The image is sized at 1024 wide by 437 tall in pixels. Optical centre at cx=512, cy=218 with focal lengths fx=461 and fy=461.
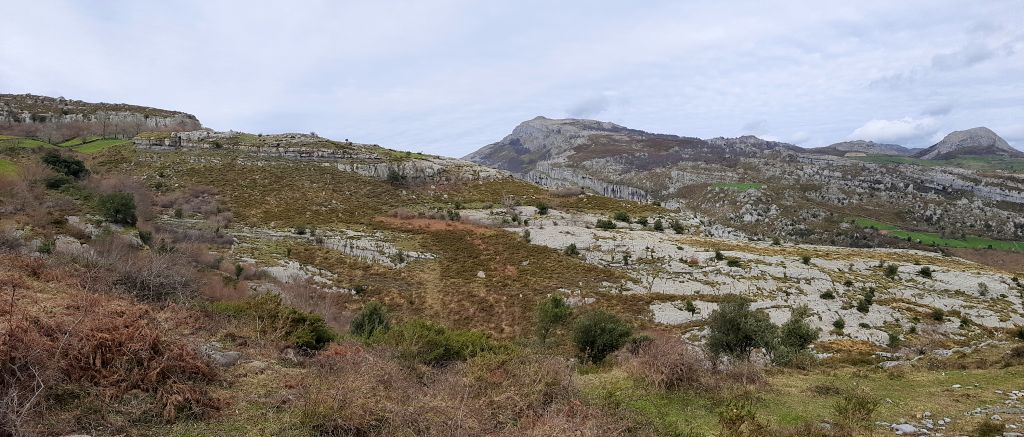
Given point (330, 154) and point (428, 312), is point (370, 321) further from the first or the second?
point (330, 154)

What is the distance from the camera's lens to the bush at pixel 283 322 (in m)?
11.1

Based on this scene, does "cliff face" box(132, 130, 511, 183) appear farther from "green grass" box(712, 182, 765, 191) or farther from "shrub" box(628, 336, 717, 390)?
"green grass" box(712, 182, 765, 191)

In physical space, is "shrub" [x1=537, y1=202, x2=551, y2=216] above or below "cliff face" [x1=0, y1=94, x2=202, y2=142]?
below

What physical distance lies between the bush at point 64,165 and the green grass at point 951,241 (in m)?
131

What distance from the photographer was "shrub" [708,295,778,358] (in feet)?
56.1

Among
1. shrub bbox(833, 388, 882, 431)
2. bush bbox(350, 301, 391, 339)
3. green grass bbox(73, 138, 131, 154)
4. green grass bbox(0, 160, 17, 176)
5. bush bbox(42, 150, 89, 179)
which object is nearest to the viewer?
shrub bbox(833, 388, 882, 431)

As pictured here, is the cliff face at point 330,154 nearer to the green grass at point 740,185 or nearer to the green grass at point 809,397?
the green grass at point 809,397

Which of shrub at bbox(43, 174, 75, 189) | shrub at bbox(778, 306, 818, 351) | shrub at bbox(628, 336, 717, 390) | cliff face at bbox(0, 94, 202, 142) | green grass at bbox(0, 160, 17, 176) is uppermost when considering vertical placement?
cliff face at bbox(0, 94, 202, 142)

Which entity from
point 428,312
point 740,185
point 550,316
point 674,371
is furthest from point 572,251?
point 740,185

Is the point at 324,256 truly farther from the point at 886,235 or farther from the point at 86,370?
the point at 886,235

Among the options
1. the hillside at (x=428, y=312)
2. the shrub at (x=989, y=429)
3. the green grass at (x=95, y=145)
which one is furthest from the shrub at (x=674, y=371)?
the green grass at (x=95, y=145)

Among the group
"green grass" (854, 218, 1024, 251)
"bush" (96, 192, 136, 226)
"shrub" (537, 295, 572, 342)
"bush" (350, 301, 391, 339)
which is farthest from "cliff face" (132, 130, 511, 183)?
"green grass" (854, 218, 1024, 251)

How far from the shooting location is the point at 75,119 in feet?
211

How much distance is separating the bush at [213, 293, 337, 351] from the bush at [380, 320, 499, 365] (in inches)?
66.3
